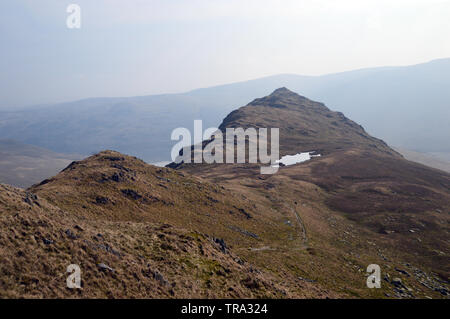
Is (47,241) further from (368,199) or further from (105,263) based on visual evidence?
(368,199)

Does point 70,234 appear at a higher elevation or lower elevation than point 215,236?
higher

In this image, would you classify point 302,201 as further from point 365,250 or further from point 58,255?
point 58,255

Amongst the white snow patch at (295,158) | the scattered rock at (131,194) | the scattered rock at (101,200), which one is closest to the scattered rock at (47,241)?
the scattered rock at (101,200)

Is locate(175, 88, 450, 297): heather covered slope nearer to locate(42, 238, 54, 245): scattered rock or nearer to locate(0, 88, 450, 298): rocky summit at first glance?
locate(0, 88, 450, 298): rocky summit

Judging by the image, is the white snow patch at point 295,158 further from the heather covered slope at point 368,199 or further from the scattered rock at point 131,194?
the scattered rock at point 131,194

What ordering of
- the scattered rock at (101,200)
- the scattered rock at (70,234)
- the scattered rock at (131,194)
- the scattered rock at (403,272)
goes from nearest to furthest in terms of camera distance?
the scattered rock at (70,234) → the scattered rock at (403,272) → the scattered rock at (101,200) → the scattered rock at (131,194)

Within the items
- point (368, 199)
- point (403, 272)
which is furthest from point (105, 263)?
point (368, 199)

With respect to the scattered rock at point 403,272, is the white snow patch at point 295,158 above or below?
above

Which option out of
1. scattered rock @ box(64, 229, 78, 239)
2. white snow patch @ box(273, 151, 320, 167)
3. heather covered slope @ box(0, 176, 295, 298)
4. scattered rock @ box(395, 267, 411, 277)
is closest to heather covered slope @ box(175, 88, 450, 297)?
scattered rock @ box(395, 267, 411, 277)

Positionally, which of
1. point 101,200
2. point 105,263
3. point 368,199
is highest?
point 105,263

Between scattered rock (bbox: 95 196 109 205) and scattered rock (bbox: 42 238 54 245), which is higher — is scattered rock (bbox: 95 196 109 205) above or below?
below
